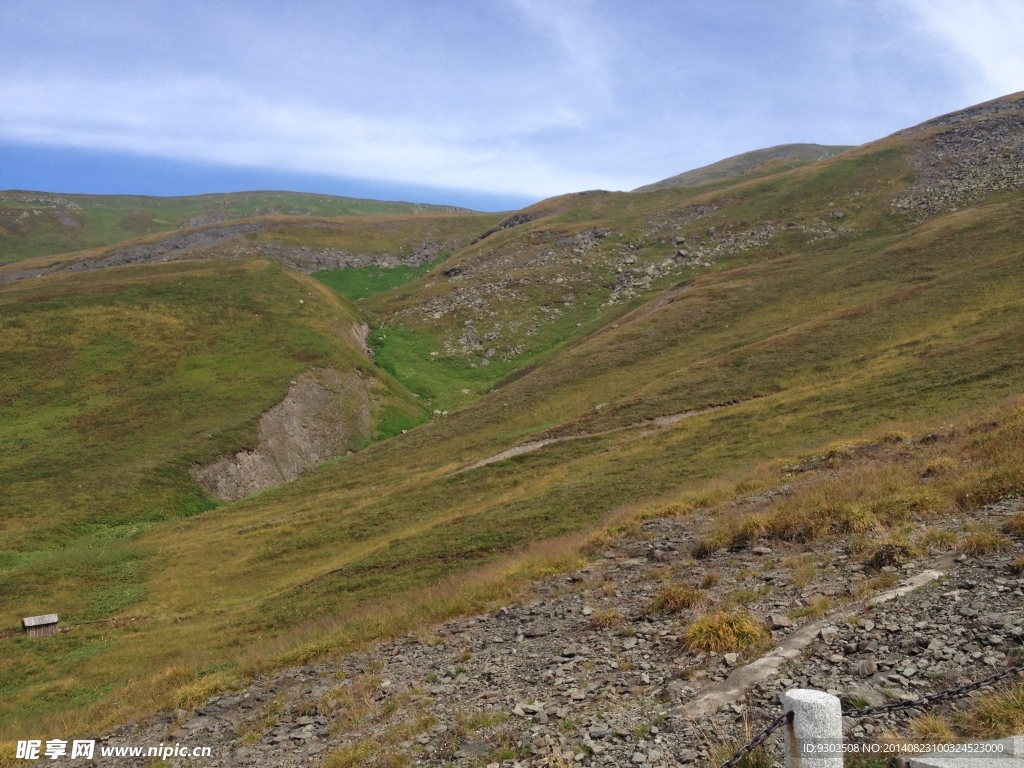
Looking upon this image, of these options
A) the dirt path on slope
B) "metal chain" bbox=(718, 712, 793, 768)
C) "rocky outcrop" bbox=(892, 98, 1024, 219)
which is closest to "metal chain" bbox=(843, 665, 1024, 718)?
"metal chain" bbox=(718, 712, 793, 768)

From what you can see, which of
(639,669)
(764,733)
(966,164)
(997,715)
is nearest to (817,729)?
(764,733)

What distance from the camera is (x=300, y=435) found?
5769cm

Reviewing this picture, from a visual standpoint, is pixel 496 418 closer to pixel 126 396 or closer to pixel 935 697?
pixel 126 396

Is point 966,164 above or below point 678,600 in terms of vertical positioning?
above

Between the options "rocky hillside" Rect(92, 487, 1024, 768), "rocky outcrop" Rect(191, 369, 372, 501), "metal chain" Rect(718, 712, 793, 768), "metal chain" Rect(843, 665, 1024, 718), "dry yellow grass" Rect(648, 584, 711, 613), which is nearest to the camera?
"metal chain" Rect(718, 712, 793, 768)

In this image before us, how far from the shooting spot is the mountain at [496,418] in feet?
67.3

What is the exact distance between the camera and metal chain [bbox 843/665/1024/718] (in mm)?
8115

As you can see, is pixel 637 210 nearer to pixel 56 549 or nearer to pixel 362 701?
pixel 56 549

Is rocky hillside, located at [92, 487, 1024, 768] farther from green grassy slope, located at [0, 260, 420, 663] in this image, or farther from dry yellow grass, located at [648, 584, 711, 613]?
green grassy slope, located at [0, 260, 420, 663]

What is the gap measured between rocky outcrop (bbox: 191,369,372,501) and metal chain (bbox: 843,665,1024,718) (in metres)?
50.1

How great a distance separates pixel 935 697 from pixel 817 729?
9.31 ft

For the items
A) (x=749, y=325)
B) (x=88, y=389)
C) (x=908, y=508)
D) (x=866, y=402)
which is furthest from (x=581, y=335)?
(x=908, y=508)

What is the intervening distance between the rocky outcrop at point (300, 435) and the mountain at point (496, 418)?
817 millimetres

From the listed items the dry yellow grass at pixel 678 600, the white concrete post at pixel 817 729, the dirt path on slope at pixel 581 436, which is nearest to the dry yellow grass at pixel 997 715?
the white concrete post at pixel 817 729
